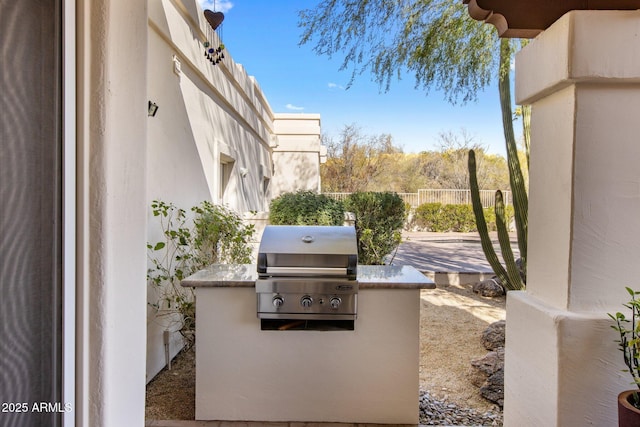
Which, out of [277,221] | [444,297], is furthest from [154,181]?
[444,297]

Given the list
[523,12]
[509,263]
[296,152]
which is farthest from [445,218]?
[523,12]

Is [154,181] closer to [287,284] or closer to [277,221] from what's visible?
[287,284]

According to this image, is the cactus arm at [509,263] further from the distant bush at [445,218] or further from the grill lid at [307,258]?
the distant bush at [445,218]

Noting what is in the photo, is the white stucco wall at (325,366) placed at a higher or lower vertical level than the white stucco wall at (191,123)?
lower

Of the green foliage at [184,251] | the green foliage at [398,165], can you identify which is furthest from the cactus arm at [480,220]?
the green foliage at [398,165]

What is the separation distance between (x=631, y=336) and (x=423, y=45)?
370 centimetres

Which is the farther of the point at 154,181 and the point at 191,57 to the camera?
the point at 191,57

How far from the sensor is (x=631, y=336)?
150cm

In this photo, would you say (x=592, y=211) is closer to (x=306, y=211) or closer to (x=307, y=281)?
(x=307, y=281)

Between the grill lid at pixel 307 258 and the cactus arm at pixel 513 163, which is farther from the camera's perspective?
the cactus arm at pixel 513 163

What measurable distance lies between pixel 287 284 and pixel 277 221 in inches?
185

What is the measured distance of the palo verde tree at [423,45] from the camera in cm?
386

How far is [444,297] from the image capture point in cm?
677

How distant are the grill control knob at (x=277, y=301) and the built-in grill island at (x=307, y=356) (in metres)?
0.16
